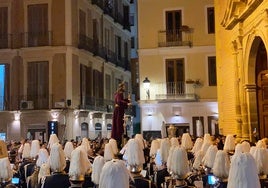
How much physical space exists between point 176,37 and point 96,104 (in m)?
9.41

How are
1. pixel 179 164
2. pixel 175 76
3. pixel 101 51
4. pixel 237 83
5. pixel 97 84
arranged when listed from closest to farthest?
pixel 179 164 < pixel 237 83 < pixel 175 76 < pixel 97 84 < pixel 101 51

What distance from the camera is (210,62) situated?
29656mm

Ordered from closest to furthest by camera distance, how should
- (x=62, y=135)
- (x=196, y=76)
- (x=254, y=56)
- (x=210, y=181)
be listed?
(x=210, y=181)
(x=254, y=56)
(x=196, y=76)
(x=62, y=135)

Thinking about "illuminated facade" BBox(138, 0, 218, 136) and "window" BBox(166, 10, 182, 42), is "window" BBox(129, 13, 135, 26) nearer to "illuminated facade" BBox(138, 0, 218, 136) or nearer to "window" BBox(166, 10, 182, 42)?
"illuminated facade" BBox(138, 0, 218, 136)

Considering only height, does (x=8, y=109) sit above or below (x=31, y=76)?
below

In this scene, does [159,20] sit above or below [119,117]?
above

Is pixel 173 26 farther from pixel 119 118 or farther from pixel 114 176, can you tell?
pixel 114 176

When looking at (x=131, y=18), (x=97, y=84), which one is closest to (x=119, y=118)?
(x=97, y=84)

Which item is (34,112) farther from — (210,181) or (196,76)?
(210,181)

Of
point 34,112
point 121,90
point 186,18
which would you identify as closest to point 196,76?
point 186,18

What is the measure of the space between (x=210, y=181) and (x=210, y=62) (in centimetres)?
2156

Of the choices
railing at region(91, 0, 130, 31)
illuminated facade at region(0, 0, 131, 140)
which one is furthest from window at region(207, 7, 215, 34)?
railing at region(91, 0, 130, 31)

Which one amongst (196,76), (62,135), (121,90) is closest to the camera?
(121,90)

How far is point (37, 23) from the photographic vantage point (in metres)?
33.3
